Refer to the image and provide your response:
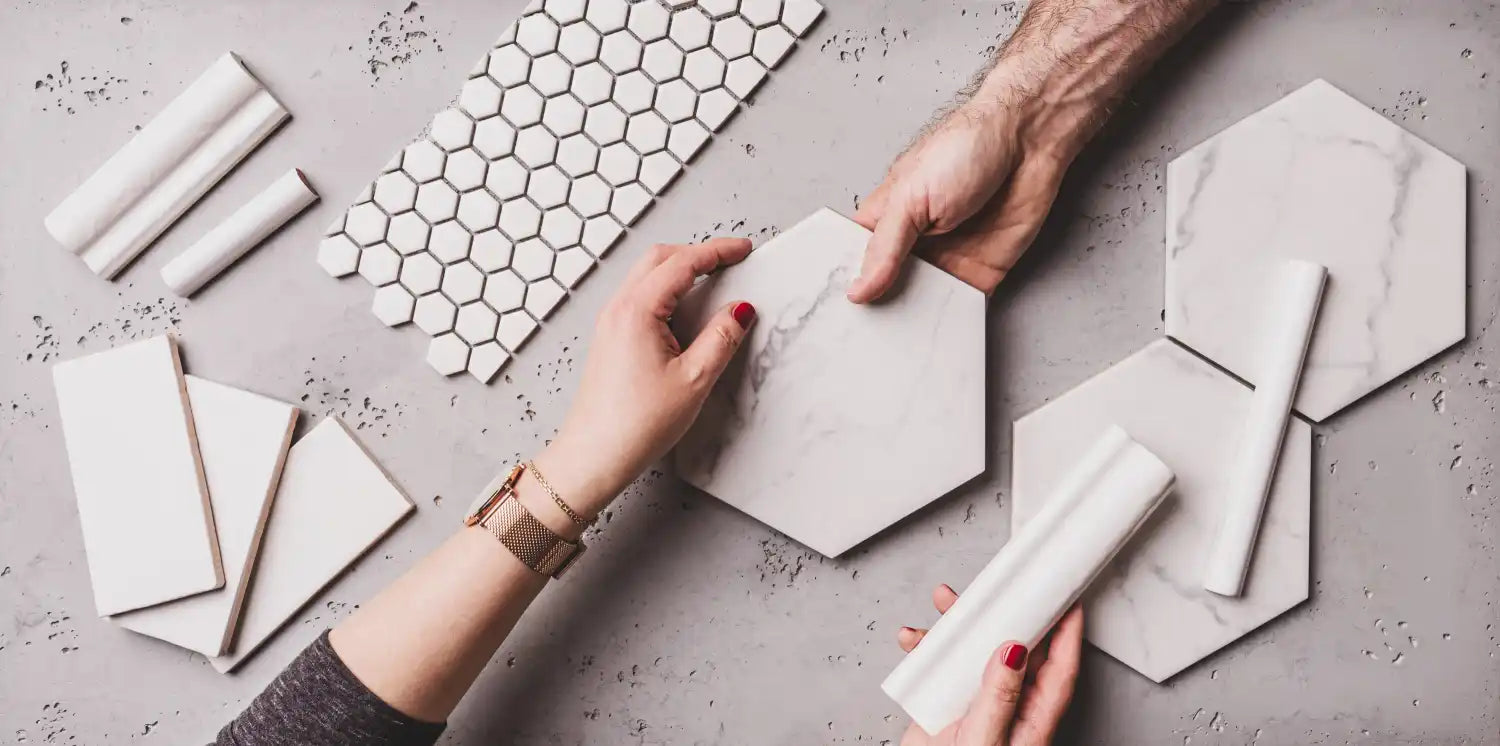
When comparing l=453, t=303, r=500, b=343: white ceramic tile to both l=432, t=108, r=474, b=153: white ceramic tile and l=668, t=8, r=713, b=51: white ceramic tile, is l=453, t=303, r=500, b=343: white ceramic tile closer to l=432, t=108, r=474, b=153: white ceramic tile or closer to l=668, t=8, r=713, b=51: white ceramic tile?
l=432, t=108, r=474, b=153: white ceramic tile

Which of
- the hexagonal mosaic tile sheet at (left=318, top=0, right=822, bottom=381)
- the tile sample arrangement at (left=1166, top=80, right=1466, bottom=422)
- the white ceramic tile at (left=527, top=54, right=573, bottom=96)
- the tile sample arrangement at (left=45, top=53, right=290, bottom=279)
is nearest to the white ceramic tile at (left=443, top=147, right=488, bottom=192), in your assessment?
the hexagonal mosaic tile sheet at (left=318, top=0, right=822, bottom=381)

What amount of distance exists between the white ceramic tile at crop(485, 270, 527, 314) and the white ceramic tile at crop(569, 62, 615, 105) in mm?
219

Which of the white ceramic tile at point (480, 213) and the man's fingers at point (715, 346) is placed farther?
the white ceramic tile at point (480, 213)

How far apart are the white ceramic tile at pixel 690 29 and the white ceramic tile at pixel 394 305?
1.40ft

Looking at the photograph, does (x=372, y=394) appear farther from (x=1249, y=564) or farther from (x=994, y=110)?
(x=1249, y=564)

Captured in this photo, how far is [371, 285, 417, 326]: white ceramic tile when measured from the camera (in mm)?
1040

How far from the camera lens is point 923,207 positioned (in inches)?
36.9

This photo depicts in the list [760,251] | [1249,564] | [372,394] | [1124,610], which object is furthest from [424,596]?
[1249,564]

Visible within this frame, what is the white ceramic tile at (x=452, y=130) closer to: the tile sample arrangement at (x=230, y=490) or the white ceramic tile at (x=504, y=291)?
the white ceramic tile at (x=504, y=291)

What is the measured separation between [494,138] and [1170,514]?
868mm

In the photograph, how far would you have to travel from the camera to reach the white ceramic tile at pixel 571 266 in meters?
1.03

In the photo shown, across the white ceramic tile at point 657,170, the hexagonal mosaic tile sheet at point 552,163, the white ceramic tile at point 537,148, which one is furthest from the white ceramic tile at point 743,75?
the white ceramic tile at point 537,148

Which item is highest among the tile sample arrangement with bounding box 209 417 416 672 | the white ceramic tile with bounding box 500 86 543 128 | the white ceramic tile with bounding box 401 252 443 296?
the white ceramic tile with bounding box 500 86 543 128

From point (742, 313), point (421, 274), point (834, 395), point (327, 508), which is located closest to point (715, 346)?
point (742, 313)
